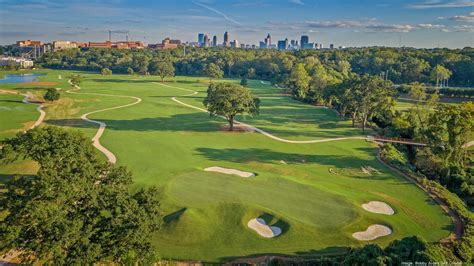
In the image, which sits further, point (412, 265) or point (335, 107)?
point (335, 107)

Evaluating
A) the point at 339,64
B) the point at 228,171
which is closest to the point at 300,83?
the point at 339,64

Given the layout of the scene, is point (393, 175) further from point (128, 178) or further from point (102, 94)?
point (102, 94)

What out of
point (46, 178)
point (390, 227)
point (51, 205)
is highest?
point (46, 178)

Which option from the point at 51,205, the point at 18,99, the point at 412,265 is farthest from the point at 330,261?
the point at 18,99

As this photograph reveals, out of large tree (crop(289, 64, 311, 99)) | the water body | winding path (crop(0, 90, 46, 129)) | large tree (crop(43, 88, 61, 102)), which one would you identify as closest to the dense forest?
large tree (crop(289, 64, 311, 99))

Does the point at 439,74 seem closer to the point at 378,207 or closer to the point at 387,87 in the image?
the point at 387,87

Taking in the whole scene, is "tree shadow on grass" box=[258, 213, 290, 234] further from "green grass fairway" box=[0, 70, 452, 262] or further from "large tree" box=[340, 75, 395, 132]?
"large tree" box=[340, 75, 395, 132]

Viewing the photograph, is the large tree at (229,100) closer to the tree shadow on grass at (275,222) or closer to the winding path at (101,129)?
the winding path at (101,129)
